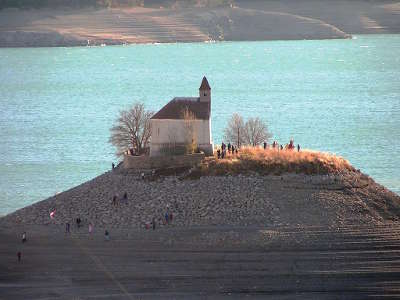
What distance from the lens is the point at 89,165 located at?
5200 centimetres

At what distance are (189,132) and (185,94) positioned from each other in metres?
44.2

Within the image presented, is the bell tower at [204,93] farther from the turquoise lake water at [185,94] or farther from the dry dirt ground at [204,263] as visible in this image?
the turquoise lake water at [185,94]

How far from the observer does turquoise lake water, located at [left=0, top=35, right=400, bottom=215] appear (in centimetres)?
5278

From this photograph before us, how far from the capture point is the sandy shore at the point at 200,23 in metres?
148

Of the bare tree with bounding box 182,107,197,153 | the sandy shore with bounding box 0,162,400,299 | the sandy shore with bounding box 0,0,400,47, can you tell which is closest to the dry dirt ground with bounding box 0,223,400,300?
the sandy shore with bounding box 0,162,400,299

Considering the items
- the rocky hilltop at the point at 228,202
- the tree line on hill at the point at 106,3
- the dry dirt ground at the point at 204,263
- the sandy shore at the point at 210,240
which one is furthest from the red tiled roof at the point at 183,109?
the tree line on hill at the point at 106,3

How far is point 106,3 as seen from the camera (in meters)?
161

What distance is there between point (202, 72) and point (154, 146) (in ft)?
219

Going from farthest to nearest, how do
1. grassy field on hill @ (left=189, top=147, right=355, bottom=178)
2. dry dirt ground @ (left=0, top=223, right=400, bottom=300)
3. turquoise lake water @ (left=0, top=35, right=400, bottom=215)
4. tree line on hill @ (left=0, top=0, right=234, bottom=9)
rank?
tree line on hill @ (left=0, top=0, right=234, bottom=9)
turquoise lake water @ (left=0, top=35, right=400, bottom=215)
grassy field on hill @ (left=189, top=147, right=355, bottom=178)
dry dirt ground @ (left=0, top=223, right=400, bottom=300)

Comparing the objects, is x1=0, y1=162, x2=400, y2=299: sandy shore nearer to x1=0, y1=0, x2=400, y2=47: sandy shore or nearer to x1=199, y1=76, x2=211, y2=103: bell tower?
x1=199, y1=76, x2=211, y2=103: bell tower

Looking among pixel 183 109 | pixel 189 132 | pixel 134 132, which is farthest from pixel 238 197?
pixel 134 132

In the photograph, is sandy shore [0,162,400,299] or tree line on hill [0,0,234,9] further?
tree line on hill [0,0,234,9]

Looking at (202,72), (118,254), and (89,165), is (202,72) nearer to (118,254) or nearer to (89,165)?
(89,165)

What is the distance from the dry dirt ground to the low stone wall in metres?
4.46
